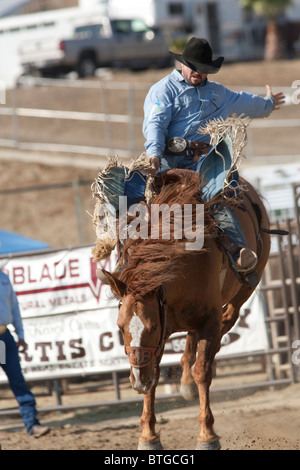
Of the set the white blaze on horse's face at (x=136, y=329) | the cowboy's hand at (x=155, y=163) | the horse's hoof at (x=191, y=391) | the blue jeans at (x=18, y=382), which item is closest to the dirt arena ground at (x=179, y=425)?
the blue jeans at (x=18, y=382)

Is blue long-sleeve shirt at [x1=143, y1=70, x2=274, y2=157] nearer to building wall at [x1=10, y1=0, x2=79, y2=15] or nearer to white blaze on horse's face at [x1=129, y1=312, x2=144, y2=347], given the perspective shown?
white blaze on horse's face at [x1=129, y1=312, x2=144, y2=347]

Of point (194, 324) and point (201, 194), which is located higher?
point (201, 194)

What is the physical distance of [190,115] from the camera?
6.17 meters

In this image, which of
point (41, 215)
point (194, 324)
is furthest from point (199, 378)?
point (41, 215)

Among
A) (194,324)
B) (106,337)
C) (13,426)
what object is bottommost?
(13,426)

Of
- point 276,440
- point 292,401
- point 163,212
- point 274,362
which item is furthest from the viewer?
point 274,362

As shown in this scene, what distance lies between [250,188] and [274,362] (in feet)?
10.2

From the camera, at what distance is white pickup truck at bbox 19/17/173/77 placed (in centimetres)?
2538

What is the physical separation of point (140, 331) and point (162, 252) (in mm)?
590

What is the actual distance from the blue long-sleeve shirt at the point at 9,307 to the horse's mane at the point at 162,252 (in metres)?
2.95

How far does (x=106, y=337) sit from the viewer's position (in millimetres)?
8617

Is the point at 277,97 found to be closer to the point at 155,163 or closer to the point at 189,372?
the point at 155,163
